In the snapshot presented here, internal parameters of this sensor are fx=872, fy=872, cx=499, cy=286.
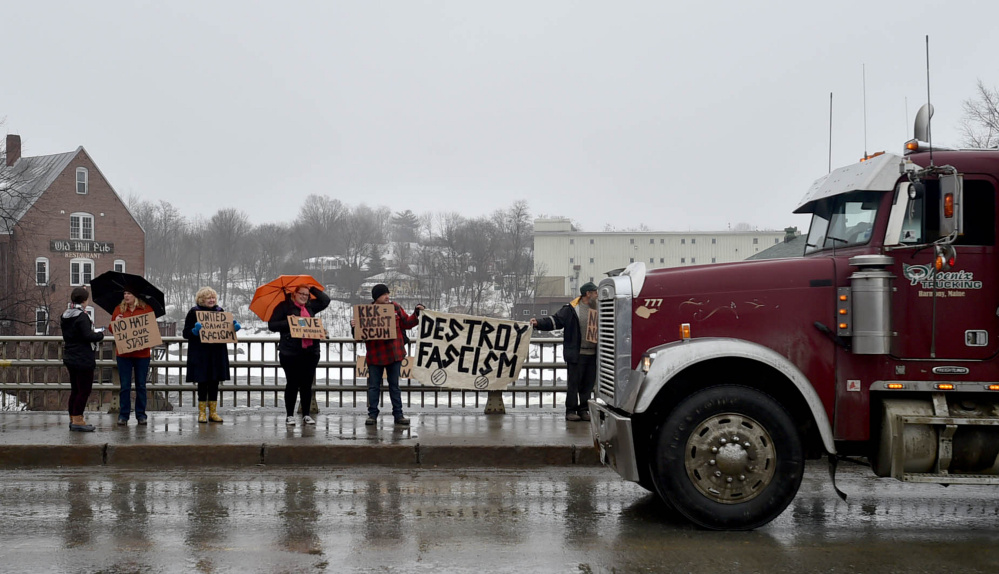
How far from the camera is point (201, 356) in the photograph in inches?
464

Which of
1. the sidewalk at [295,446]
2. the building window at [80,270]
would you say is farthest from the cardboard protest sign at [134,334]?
the building window at [80,270]

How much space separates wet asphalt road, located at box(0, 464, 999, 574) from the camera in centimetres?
595

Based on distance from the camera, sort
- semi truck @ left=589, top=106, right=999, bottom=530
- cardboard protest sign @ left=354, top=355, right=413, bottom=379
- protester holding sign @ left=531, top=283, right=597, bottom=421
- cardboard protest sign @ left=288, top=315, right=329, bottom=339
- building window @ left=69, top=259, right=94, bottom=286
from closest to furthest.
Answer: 1. semi truck @ left=589, top=106, right=999, bottom=530
2. cardboard protest sign @ left=288, top=315, right=329, bottom=339
3. protester holding sign @ left=531, top=283, right=597, bottom=421
4. cardboard protest sign @ left=354, top=355, right=413, bottom=379
5. building window @ left=69, top=259, right=94, bottom=286

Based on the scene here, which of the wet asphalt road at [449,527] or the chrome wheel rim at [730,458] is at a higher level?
the chrome wheel rim at [730,458]

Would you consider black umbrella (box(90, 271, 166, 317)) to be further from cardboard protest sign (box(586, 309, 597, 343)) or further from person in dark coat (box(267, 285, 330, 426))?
cardboard protest sign (box(586, 309, 597, 343))

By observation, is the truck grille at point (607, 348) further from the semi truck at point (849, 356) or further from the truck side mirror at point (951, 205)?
the truck side mirror at point (951, 205)

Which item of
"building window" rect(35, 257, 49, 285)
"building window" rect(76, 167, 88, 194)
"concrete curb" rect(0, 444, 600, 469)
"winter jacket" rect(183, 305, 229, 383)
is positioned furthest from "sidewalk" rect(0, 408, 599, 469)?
"building window" rect(76, 167, 88, 194)

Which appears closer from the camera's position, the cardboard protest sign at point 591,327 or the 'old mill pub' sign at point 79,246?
the cardboard protest sign at point 591,327

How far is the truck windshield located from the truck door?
0.27 m

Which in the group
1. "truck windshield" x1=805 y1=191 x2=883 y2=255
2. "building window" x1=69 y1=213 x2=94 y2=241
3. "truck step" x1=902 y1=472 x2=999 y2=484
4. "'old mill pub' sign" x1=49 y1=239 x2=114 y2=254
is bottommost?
"truck step" x1=902 y1=472 x2=999 y2=484

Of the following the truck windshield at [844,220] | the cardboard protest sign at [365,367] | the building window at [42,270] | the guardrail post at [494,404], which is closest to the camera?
the truck windshield at [844,220]

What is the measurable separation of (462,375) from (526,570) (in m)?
7.08

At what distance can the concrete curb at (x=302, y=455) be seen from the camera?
32.4 ft

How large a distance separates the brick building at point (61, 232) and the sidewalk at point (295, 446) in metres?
48.7
